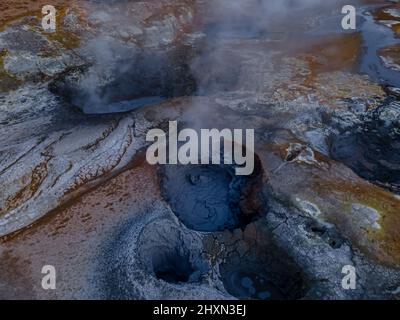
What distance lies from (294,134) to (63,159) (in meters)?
8.49

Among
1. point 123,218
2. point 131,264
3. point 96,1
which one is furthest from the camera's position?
point 96,1

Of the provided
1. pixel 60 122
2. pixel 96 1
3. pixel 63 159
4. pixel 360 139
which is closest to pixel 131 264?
pixel 63 159

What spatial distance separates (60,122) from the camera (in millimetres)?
15734

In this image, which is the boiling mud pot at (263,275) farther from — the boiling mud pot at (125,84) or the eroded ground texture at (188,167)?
the boiling mud pot at (125,84)

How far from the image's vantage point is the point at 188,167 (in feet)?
45.8

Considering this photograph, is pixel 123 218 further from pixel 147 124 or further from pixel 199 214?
pixel 147 124

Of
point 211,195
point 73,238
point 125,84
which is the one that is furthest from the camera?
point 125,84

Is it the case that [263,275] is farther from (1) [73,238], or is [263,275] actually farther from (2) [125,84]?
(2) [125,84]

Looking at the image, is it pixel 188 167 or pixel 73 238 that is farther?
pixel 188 167

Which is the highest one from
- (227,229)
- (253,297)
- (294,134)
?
(294,134)

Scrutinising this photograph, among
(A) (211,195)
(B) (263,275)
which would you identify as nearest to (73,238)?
(A) (211,195)

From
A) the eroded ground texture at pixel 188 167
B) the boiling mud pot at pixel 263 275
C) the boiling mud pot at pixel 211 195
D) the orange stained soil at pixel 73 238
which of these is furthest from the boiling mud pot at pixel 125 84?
the boiling mud pot at pixel 263 275

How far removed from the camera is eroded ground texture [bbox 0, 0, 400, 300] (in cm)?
1048

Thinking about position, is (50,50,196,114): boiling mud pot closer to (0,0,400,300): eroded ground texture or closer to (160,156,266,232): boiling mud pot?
(0,0,400,300): eroded ground texture
